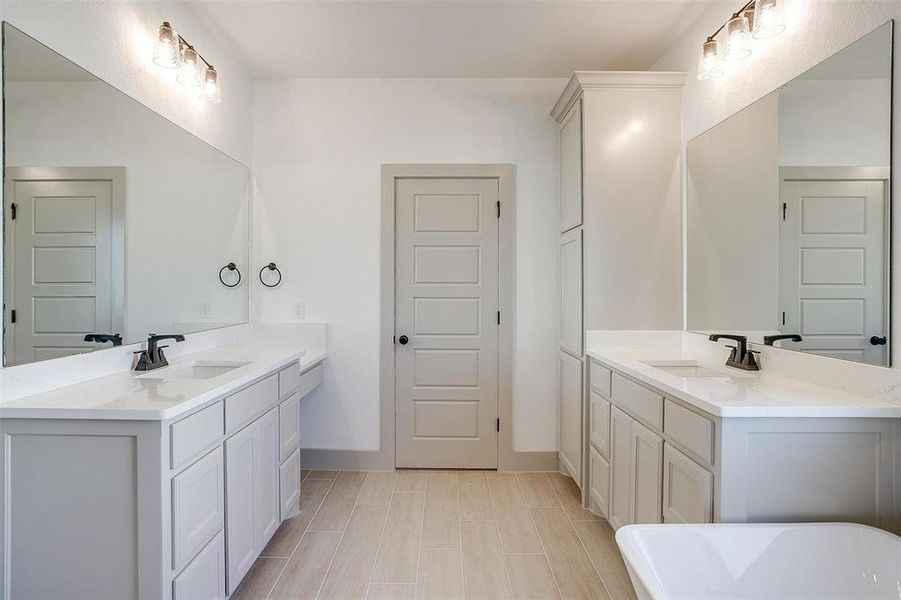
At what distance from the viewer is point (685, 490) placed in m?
1.53

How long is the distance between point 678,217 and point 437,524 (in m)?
2.13

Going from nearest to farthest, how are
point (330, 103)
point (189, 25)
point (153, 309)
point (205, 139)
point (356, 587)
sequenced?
point (356, 587), point (153, 309), point (189, 25), point (205, 139), point (330, 103)

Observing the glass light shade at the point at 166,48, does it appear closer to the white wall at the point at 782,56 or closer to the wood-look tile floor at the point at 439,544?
the wood-look tile floor at the point at 439,544

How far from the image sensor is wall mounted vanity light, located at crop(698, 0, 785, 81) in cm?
175

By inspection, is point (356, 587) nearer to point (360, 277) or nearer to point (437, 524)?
point (437, 524)

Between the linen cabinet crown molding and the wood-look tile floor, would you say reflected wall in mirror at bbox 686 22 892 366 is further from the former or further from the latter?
the wood-look tile floor

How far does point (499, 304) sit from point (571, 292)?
0.52 metres

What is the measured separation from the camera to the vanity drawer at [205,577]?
1.37 m

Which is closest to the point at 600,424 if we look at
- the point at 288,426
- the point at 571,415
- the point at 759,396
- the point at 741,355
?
the point at 571,415

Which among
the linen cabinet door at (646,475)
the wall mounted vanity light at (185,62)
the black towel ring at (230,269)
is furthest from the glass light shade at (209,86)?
the linen cabinet door at (646,475)

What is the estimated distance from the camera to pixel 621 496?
2.06m

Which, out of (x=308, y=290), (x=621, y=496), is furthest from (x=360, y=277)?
(x=621, y=496)

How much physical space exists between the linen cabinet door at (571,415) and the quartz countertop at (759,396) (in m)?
0.61

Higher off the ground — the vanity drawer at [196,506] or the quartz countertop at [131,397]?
the quartz countertop at [131,397]
